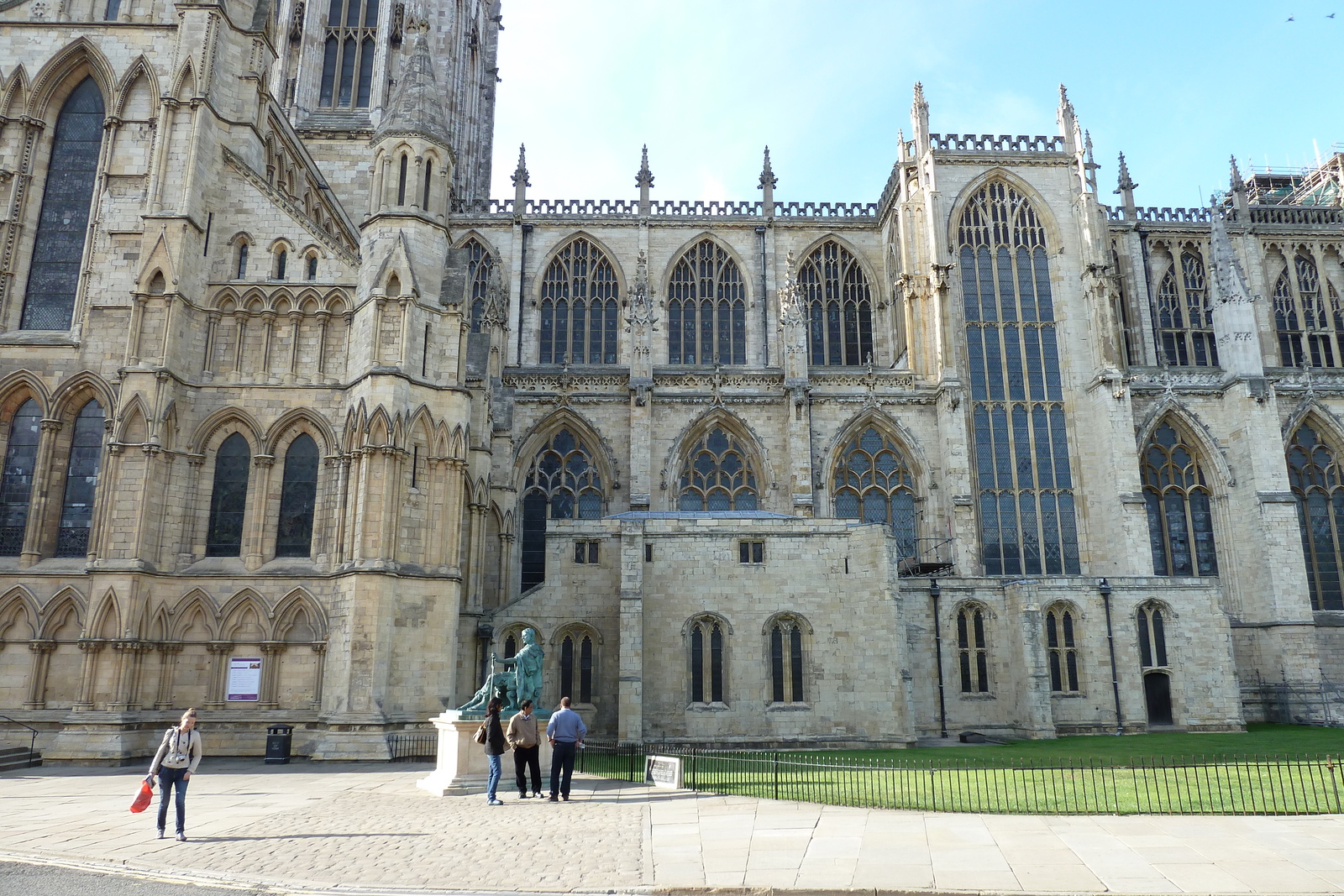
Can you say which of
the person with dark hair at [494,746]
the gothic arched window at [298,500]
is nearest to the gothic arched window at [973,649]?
the person with dark hair at [494,746]

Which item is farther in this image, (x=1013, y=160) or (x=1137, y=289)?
(x=1137, y=289)

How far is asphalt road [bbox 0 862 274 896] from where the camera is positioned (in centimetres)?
860

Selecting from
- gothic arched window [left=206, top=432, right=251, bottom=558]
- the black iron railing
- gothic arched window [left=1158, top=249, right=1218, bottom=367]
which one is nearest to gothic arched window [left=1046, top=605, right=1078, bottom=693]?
the black iron railing

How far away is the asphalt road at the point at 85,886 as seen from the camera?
28.2 ft

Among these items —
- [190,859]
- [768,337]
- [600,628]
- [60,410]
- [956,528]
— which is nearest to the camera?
[190,859]

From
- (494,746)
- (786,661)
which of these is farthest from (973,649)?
(494,746)

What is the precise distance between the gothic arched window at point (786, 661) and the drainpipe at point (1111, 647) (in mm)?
10329

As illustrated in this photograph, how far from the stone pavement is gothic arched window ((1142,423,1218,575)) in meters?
24.9

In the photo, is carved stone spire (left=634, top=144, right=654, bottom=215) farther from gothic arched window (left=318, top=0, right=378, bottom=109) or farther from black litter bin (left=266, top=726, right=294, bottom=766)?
black litter bin (left=266, top=726, right=294, bottom=766)

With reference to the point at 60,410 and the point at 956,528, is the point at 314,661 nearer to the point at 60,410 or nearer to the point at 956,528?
the point at 60,410

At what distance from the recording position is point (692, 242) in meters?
40.2

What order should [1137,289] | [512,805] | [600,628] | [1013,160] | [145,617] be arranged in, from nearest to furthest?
1. [512,805]
2. [145,617]
3. [600,628]
4. [1013,160]
5. [1137,289]

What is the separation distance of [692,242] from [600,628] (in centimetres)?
2091

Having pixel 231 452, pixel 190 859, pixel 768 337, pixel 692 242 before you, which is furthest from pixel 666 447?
pixel 190 859
